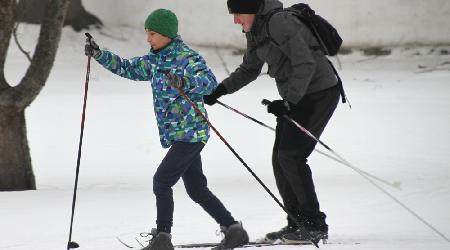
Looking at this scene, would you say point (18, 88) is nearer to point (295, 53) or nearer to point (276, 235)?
point (276, 235)

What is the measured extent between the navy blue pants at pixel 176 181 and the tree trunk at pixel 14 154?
3578 millimetres

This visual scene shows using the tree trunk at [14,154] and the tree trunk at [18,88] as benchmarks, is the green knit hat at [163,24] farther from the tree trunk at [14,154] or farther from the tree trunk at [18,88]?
the tree trunk at [14,154]

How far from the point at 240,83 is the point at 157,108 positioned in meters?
0.78

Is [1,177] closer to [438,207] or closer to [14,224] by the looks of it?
[14,224]

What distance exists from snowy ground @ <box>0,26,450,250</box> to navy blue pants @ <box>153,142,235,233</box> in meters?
0.54

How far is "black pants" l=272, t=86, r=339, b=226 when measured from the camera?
4715 millimetres

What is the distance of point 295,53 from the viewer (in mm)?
4520

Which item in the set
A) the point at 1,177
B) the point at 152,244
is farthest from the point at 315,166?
the point at 152,244

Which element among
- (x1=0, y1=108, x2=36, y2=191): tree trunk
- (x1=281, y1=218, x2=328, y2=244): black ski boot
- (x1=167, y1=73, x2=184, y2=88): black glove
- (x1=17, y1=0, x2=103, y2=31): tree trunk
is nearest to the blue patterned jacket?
(x1=167, y1=73, x2=184, y2=88): black glove

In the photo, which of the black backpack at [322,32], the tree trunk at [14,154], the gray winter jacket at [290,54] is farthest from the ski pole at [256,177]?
the tree trunk at [14,154]

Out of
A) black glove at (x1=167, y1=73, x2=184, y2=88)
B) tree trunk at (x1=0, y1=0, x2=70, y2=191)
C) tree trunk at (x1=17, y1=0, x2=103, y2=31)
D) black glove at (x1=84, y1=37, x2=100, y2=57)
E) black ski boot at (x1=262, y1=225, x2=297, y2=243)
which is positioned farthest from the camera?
tree trunk at (x1=17, y1=0, x2=103, y2=31)

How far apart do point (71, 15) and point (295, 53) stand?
605 inches

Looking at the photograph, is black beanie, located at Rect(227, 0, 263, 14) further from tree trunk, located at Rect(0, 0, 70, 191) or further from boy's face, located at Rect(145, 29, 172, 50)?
tree trunk, located at Rect(0, 0, 70, 191)

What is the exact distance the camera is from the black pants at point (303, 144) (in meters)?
4.71
